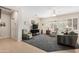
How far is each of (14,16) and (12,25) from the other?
0.66 feet

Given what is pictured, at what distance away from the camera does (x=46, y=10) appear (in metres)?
1.95

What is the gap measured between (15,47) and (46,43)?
66cm

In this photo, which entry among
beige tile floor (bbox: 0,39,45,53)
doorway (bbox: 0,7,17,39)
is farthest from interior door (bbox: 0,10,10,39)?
beige tile floor (bbox: 0,39,45,53)

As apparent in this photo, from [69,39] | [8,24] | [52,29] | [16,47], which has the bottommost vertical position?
[16,47]

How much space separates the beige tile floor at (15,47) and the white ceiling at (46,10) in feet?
2.25

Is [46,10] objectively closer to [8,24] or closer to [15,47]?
[8,24]

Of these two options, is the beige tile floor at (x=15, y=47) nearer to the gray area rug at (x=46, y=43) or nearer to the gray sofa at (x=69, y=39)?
the gray area rug at (x=46, y=43)

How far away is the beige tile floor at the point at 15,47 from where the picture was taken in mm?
1880

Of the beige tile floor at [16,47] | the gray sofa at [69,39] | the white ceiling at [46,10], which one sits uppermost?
the white ceiling at [46,10]

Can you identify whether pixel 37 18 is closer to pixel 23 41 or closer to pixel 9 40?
pixel 23 41

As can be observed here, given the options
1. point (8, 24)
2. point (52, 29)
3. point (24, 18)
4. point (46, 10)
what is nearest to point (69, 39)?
point (52, 29)

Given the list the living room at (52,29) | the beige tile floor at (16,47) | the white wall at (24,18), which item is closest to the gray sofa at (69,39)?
the living room at (52,29)
